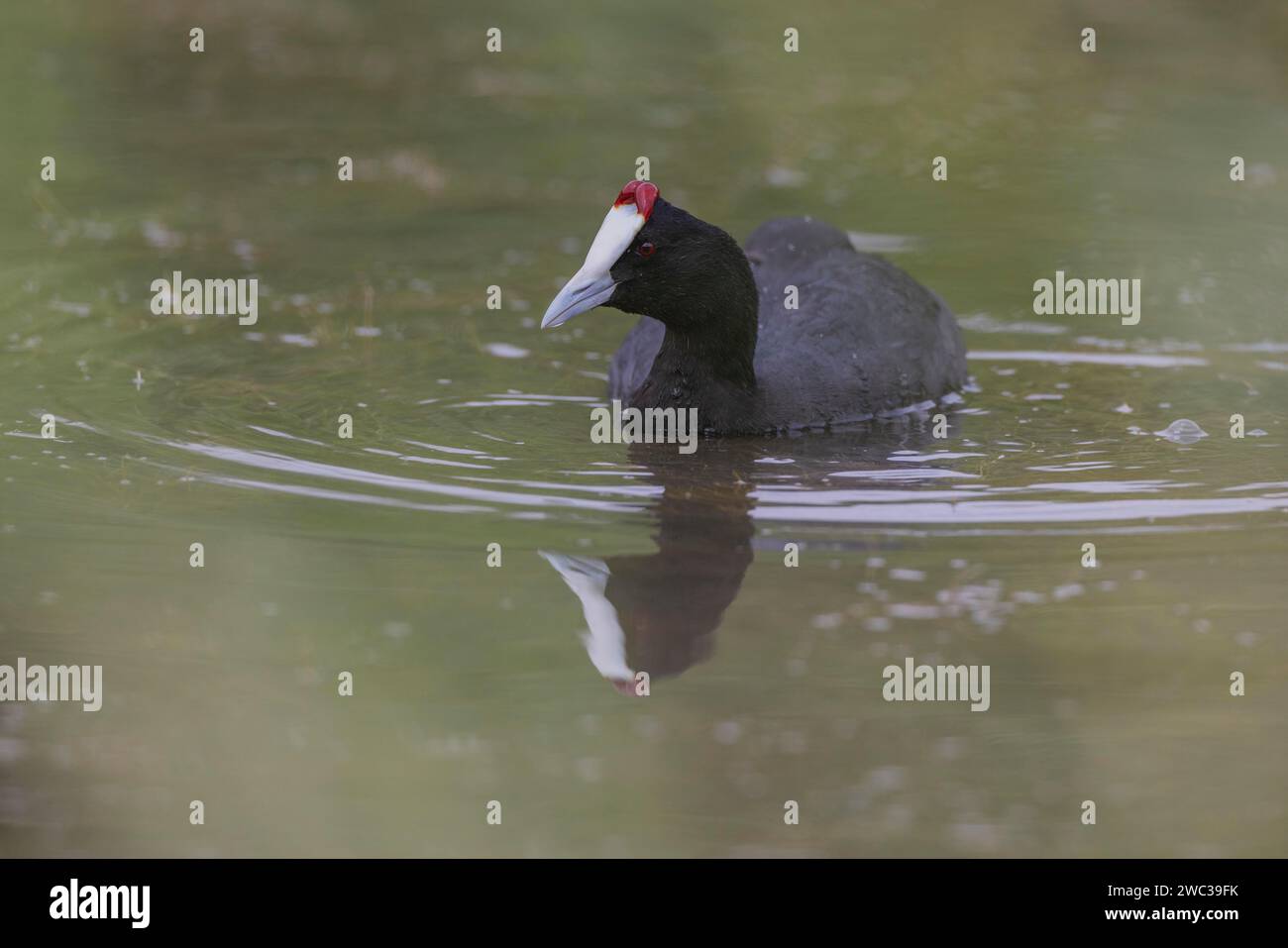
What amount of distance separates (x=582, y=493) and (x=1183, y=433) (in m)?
2.45

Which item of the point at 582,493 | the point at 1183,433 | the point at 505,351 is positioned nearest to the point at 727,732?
the point at 582,493

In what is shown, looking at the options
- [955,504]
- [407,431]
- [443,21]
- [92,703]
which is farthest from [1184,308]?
[443,21]

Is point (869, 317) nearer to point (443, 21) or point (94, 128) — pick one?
point (94, 128)

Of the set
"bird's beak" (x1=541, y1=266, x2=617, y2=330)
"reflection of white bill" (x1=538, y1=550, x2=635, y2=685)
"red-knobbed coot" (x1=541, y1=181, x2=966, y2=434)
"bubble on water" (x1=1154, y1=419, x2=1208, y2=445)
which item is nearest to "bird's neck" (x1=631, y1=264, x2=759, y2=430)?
"red-knobbed coot" (x1=541, y1=181, x2=966, y2=434)

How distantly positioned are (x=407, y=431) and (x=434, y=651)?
86.4 inches

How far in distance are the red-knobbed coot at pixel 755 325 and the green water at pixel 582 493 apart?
0.84ft

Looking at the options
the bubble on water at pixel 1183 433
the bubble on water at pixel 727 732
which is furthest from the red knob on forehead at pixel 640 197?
the bubble on water at pixel 727 732

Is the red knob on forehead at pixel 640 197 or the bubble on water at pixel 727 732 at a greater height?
the red knob on forehead at pixel 640 197

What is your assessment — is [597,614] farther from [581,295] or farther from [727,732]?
[581,295]

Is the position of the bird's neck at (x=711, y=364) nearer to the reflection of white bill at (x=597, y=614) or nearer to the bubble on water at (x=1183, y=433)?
the bubble on water at (x=1183, y=433)

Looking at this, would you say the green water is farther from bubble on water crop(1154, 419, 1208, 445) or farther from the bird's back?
the bird's back

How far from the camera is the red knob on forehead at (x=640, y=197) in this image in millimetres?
7379

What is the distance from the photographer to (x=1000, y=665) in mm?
5535

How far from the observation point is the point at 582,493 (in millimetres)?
6875
